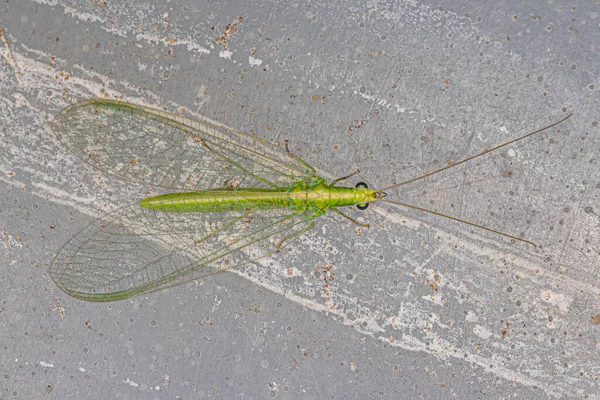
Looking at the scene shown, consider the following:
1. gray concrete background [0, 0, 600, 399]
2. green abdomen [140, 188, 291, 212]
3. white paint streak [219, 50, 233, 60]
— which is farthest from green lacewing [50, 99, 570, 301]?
white paint streak [219, 50, 233, 60]

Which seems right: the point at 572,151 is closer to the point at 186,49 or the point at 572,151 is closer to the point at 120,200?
the point at 186,49

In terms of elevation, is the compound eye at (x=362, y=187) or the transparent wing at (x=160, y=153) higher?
the compound eye at (x=362, y=187)

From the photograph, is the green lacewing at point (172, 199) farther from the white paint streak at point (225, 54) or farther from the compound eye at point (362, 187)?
the white paint streak at point (225, 54)

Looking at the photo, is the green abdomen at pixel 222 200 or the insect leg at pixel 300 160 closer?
the green abdomen at pixel 222 200

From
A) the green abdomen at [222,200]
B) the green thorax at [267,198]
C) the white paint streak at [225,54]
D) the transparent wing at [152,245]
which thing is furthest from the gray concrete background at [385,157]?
the green abdomen at [222,200]

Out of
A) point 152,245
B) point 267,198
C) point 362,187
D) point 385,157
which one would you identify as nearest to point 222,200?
point 267,198

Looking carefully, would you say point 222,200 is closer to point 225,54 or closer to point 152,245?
point 152,245

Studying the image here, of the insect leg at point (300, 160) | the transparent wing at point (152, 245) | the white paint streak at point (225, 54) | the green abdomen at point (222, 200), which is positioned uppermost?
the white paint streak at point (225, 54)
